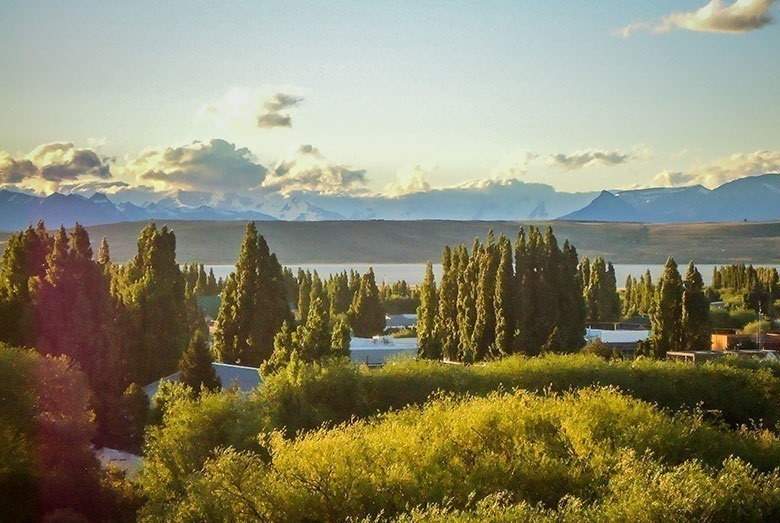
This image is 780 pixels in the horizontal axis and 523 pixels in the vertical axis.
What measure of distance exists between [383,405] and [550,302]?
1442 centimetres

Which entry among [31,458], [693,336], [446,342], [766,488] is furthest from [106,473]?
[693,336]

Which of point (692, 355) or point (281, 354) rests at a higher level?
point (281, 354)

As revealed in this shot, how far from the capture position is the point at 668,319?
4216 centimetres

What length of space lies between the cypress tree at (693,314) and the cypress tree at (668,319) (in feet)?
0.79

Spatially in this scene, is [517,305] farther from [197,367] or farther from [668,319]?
[197,367]

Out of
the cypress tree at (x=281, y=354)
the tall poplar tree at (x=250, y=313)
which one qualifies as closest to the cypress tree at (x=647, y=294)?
the tall poplar tree at (x=250, y=313)

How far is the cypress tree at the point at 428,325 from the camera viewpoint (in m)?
44.9

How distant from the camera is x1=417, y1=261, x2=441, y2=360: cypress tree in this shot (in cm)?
4487

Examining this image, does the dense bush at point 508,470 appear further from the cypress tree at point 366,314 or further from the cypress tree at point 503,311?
the cypress tree at point 366,314

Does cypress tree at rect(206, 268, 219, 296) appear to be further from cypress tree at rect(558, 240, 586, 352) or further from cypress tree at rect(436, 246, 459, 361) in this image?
cypress tree at rect(558, 240, 586, 352)

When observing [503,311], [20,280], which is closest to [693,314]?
[503,311]

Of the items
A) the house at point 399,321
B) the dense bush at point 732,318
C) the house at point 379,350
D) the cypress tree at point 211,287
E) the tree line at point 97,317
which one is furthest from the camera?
the cypress tree at point 211,287

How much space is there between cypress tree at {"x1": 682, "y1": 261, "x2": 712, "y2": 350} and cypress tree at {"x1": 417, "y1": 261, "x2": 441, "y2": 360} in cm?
1224

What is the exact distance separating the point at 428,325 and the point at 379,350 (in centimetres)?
298
